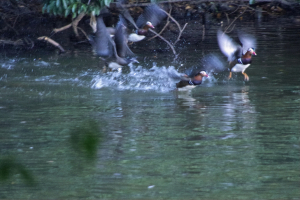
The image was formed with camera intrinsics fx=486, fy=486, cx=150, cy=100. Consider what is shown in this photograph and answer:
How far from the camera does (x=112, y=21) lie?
16.4 m

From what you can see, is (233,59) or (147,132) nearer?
(147,132)

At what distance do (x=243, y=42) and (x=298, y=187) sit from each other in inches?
248

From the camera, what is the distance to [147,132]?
5.63 meters

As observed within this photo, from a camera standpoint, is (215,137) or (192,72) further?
(192,72)

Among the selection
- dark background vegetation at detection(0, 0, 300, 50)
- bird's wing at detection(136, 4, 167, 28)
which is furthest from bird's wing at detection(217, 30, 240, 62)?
bird's wing at detection(136, 4, 167, 28)

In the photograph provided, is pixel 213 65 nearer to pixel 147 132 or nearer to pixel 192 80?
pixel 192 80

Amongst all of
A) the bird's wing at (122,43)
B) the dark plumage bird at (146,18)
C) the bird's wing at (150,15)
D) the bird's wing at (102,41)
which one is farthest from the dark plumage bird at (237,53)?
the bird's wing at (150,15)

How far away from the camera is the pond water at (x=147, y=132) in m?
3.86

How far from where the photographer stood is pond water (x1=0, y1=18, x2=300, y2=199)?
12.7 feet

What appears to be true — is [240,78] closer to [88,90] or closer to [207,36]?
[88,90]

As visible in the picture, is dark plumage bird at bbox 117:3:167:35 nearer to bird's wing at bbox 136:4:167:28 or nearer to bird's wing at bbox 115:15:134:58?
bird's wing at bbox 136:4:167:28

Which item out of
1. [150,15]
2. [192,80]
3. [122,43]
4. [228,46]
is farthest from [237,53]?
[150,15]

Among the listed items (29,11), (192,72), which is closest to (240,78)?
(192,72)

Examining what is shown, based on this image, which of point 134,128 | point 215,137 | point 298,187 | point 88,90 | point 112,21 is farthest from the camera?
point 112,21
